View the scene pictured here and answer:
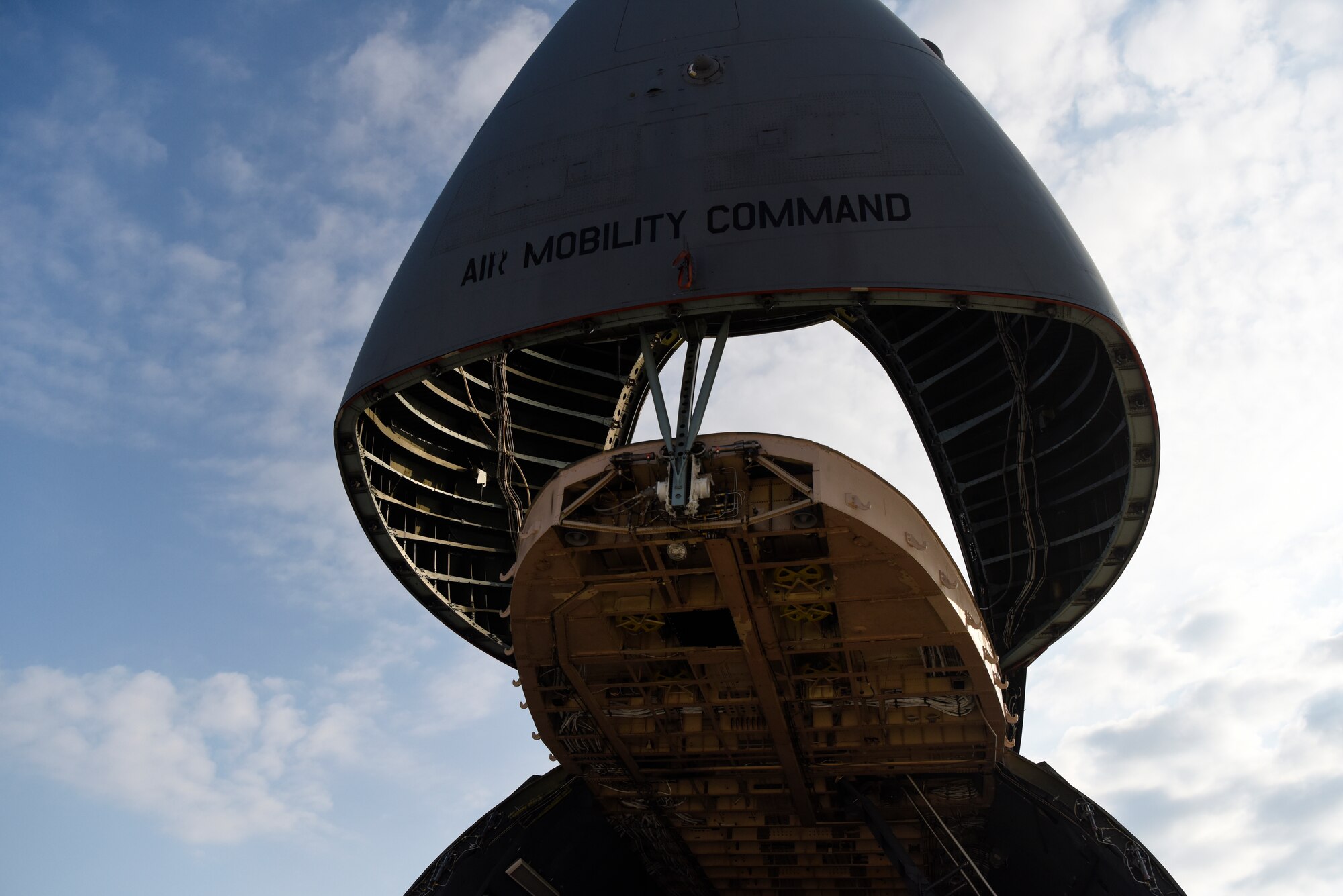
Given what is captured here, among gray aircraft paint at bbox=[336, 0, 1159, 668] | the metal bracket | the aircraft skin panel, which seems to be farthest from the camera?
gray aircraft paint at bbox=[336, 0, 1159, 668]

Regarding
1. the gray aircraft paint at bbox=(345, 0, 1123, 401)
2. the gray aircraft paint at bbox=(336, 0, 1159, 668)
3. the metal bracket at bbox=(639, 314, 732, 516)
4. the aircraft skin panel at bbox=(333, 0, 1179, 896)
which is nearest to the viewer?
the metal bracket at bbox=(639, 314, 732, 516)

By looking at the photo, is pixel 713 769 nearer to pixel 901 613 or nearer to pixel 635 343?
pixel 901 613

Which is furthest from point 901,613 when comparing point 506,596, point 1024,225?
point 506,596

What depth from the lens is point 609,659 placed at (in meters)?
16.1

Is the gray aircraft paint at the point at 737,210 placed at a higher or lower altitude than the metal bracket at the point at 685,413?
higher

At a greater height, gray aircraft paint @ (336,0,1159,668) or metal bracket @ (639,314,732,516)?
gray aircraft paint @ (336,0,1159,668)

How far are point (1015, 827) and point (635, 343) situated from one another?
12969mm

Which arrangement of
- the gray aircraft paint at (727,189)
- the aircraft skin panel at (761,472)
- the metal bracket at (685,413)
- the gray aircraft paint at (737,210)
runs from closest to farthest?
the metal bracket at (685,413) → the aircraft skin panel at (761,472) → the gray aircraft paint at (737,210) → the gray aircraft paint at (727,189)

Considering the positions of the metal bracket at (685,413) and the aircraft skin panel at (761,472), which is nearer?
the metal bracket at (685,413)

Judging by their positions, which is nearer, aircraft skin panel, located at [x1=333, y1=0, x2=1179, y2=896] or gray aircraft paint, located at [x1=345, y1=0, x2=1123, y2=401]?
aircraft skin panel, located at [x1=333, y1=0, x2=1179, y2=896]

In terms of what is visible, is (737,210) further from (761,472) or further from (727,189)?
(761,472)

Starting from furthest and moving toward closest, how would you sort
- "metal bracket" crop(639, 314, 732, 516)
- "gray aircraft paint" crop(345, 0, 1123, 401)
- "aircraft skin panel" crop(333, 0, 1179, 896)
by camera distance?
"gray aircraft paint" crop(345, 0, 1123, 401)
"aircraft skin panel" crop(333, 0, 1179, 896)
"metal bracket" crop(639, 314, 732, 516)

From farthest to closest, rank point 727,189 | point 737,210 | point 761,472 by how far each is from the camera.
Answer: point 727,189 → point 737,210 → point 761,472

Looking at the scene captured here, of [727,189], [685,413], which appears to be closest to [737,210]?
[727,189]
